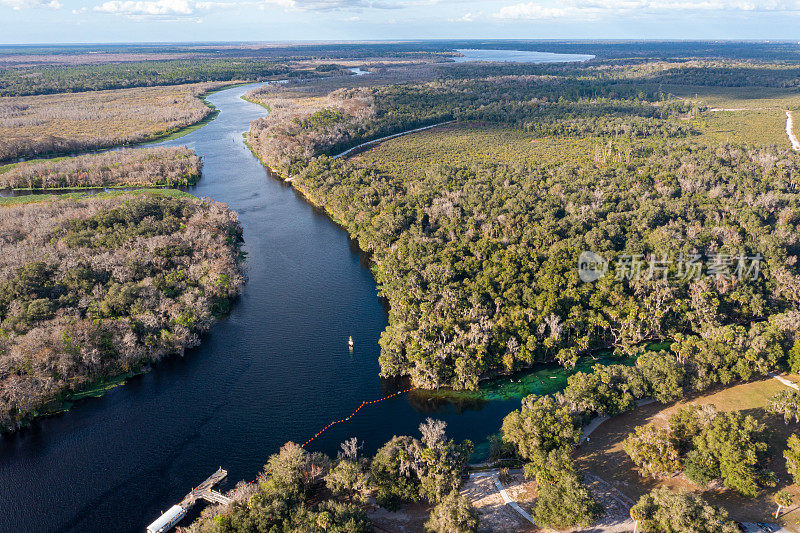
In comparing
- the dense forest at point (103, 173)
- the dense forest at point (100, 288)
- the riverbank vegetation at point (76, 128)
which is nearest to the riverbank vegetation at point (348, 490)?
the dense forest at point (100, 288)

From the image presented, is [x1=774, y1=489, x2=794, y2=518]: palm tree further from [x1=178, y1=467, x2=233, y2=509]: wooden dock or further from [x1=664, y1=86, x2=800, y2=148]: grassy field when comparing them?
[x1=664, y1=86, x2=800, y2=148]: grassy field

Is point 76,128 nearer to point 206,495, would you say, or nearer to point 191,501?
point 191,501

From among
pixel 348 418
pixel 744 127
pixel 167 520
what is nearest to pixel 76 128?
pixel 348 418

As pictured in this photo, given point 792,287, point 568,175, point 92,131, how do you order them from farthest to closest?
point 92,131 < point 568,175 < point 792,287

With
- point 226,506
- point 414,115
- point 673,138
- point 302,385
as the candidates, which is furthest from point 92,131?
point 673,138

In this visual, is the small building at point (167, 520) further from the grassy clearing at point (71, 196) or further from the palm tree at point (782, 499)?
the grassy clearing at point (71, 196)

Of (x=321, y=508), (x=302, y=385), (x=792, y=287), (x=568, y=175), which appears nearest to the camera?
(x=321, y=508)

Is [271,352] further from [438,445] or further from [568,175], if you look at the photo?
[568,175]
